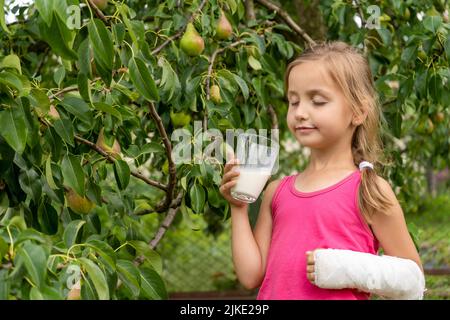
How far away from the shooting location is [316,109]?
1554 mm

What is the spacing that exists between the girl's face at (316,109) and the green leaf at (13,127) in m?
0.50

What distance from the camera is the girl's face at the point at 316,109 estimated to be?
1.55 m

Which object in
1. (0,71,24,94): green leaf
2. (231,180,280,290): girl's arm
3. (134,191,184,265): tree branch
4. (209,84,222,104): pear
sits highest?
(0,71,24,94): green leaf

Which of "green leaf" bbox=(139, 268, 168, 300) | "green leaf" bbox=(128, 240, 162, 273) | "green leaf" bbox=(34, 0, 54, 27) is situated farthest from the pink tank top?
"green leaf" bbox=(34, 0, 54, 27)

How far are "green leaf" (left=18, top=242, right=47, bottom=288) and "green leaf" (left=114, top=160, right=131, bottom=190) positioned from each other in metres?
0.60

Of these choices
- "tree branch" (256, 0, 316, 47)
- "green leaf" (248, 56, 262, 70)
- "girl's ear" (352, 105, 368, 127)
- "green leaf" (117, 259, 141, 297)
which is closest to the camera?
"green leaf" (117, 259, 141, 297)

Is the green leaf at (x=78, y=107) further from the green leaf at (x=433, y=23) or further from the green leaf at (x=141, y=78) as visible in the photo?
the green leaf at (x=433, y=23)

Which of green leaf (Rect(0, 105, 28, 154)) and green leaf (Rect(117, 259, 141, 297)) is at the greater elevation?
green leaf (Rect(0, 105, 28, 154))

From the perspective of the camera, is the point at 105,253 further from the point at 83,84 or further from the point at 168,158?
the point at 168,158

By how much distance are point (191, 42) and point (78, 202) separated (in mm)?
503

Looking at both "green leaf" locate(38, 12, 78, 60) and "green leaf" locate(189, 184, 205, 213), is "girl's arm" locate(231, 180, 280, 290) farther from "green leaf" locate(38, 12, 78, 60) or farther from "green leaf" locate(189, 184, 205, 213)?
"green leaf" locate(38, 12, 78, 60)

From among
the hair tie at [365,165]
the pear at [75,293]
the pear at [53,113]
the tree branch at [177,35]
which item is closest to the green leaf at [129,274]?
the pear at [75,293]

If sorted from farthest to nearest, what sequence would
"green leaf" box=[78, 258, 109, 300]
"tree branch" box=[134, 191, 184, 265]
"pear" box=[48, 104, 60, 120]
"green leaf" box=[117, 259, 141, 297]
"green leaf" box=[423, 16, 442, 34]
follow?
"green leaf" box=[423, 16, 442, 34] < "tree branch" box=[134, 191, 184, 265] < "pear" box=[48, 104, 60, 120] < "green leaf" box=[117, 259, 141, 297] < "green leaf" box=[78, 258, 109, 300]

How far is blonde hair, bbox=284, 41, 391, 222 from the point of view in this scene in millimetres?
1561
